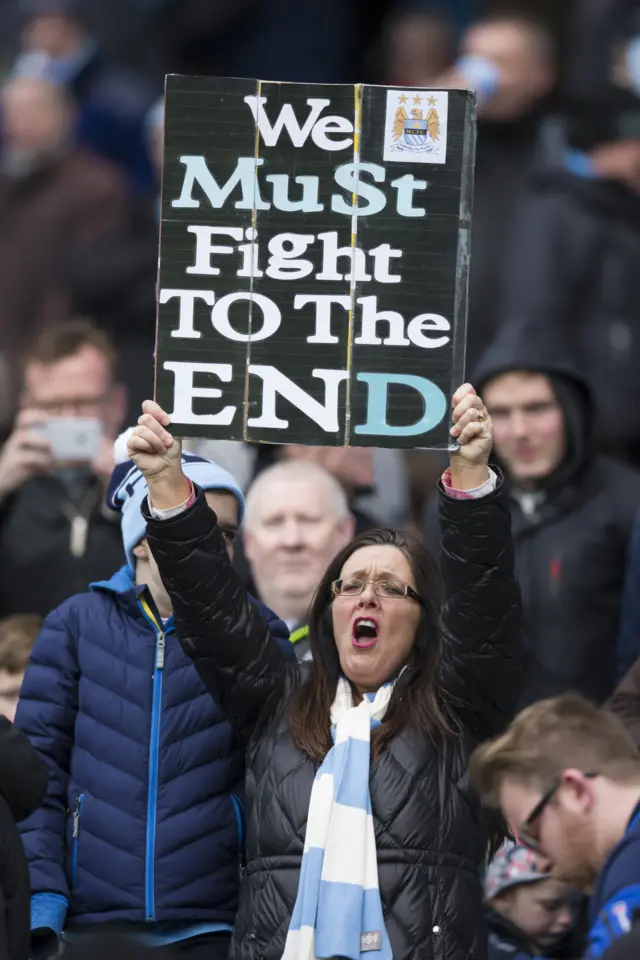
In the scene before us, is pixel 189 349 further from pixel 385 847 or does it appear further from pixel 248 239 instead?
pixel 385 847

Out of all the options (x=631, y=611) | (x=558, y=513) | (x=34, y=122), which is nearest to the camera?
(x=631, y=611)

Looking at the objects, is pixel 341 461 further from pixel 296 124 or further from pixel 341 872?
pixel 341 872

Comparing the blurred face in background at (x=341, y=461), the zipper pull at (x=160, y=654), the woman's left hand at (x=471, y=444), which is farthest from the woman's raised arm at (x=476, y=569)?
the blurred face in background at (x=341, y=461)

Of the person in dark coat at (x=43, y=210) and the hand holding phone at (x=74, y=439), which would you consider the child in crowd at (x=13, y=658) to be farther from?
the person in dark coat at (x=43, y=210)

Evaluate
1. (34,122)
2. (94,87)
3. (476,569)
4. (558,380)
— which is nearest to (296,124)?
(476,569)

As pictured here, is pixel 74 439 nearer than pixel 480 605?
No

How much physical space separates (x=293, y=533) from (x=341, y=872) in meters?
1.83

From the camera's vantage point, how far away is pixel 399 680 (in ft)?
17.2

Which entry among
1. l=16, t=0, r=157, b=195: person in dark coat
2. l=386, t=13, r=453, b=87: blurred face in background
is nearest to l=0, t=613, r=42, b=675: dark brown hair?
l=386, t=13, r=453, b=87: blurred face in background

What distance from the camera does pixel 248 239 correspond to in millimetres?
5281

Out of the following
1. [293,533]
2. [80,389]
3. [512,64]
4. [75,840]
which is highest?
[512,64]

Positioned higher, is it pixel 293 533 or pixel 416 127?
pixel 416 127

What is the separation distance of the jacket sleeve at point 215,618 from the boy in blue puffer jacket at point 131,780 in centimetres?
19

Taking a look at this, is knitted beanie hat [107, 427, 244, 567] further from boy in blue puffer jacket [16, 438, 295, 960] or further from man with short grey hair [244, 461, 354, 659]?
man with short grey hair [244, 461, 354, 659]
